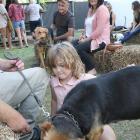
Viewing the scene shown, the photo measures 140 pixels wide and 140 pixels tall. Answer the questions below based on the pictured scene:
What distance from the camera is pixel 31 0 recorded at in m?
14.8

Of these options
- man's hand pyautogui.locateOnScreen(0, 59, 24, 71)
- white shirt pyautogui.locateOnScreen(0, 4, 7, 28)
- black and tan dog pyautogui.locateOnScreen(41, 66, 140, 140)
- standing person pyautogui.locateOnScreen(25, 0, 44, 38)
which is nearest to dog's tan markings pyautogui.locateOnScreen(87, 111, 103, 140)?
black and tan dog pyautogui.locateOnScreen(41, 66, 140, 140)

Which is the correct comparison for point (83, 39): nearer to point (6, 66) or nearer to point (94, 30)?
point (94, 30)

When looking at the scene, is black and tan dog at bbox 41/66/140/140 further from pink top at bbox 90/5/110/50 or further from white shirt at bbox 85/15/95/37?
white shirt at bbox 85/15/95/37

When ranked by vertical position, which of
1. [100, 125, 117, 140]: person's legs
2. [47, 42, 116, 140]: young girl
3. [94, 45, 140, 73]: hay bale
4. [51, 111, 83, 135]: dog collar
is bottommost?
[94, 45, 140, 73]: hay bale

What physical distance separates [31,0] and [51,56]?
11623mm

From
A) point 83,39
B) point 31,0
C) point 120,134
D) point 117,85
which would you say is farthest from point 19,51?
point 117,85

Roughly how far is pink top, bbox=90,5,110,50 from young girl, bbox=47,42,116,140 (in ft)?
8.76

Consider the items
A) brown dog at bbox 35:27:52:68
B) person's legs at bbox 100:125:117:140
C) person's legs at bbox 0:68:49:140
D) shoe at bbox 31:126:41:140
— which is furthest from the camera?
brown dog at bbox 35:27:52:68

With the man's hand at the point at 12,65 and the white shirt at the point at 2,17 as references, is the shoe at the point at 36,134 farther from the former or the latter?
the white shirt at the point at 2,17

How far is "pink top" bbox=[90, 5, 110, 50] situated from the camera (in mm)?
6223

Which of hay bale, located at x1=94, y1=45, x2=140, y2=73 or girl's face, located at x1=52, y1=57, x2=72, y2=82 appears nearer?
girl's face, located at x1=52, y1=57, x2=72, y2=82

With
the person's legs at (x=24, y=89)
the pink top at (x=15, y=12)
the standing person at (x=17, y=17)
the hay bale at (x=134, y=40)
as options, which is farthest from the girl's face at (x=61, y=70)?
the pink top at (x=15, y=12)

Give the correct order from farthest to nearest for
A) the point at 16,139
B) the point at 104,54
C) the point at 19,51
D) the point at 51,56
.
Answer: the point at 19,51 < the point at 104,54 < the point at 51,56 < the point at 16,139

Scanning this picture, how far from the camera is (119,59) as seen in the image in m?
7.50
